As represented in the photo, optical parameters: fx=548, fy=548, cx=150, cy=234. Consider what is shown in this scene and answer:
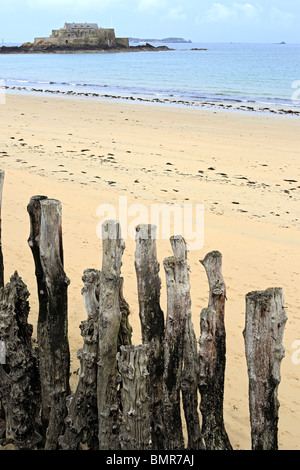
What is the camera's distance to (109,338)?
3.07m

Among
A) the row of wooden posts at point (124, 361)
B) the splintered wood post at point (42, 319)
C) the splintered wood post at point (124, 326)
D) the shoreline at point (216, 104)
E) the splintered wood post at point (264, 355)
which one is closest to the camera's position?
the splintered wood post at point (264, 355)

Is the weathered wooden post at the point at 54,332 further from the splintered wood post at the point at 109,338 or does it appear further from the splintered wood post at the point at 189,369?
the splintered wood post at the point at 189,369

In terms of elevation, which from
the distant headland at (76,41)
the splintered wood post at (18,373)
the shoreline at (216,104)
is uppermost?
the distant headland at (76,41)

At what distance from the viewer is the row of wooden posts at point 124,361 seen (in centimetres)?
287

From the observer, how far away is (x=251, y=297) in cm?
275

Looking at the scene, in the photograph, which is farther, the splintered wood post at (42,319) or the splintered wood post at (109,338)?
the splintered wood post at (42,319)

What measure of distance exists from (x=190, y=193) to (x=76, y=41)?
5170 inches

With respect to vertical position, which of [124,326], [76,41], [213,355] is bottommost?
[213,355]

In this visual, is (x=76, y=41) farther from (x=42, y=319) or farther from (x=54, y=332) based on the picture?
(x=54, y=332)

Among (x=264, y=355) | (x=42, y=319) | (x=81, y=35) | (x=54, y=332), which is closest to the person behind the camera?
(x=264, y=355)

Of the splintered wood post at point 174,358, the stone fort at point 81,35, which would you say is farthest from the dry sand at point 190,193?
the stone fort at point 81,35

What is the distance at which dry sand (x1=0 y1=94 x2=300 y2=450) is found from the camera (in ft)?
16.7

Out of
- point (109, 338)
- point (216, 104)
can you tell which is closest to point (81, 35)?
point (216, 104)

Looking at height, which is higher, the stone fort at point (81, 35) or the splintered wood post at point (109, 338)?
the stone fort at point (81, 35)
